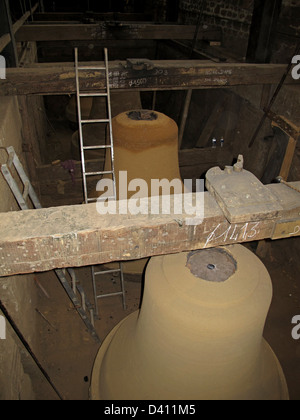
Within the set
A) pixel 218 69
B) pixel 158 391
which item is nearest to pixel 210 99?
pixel 218 69

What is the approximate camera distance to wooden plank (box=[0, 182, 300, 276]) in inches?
74.4

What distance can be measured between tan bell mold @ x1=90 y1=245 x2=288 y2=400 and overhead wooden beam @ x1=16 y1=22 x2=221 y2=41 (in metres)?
6.00

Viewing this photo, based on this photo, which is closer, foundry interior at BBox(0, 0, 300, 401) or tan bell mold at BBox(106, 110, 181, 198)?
foundry interior at BBox(0, 0, 300, 401)

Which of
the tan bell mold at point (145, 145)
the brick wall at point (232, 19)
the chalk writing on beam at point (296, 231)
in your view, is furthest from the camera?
the brick wall at point (232, 19)

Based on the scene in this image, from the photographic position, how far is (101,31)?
23.0 feet

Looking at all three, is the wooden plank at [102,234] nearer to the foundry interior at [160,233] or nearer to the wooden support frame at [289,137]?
the foundry interior at [160,233]

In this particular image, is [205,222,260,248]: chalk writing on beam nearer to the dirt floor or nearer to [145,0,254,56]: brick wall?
the dirt floor

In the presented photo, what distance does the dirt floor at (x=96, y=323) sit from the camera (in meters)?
4.35

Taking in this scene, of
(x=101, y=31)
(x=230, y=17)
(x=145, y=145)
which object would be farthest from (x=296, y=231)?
(x=230, y=17)

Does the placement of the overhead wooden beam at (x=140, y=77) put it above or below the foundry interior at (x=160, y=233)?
above

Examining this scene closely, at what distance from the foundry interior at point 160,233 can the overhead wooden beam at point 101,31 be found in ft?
0.10

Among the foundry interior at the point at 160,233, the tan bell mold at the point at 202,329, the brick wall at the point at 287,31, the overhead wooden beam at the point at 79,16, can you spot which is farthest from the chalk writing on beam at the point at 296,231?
the overhead wooden beam at the point at 79,16

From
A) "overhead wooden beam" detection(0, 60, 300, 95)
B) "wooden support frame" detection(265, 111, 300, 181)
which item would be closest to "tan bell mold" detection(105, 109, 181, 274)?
"overhead wooden beam" detection(0, 60, 300, 95)
